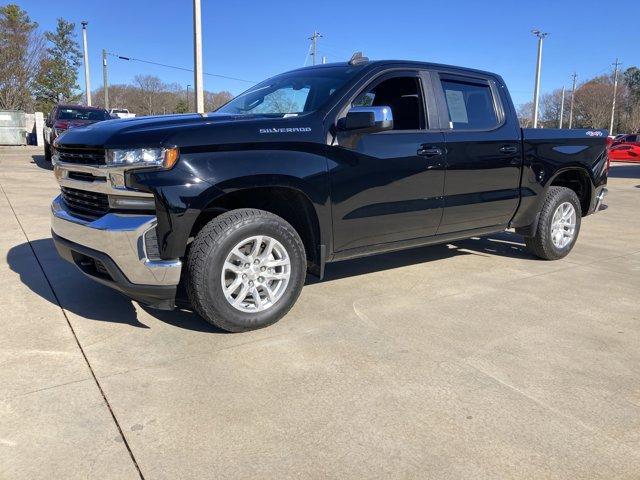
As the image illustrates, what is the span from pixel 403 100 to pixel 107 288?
120 inches

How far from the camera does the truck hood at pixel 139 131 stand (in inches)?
131

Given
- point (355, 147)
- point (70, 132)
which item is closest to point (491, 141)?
point (355, 147)

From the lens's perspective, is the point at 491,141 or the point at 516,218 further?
the point at 516,218

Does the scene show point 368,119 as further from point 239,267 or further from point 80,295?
point 80,295

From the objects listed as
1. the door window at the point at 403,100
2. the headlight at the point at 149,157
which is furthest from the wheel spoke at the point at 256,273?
the door window at the point at 403,100

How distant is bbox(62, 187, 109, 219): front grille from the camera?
3.55m

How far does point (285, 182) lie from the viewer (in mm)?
3742

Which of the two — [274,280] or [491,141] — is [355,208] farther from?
[491,141]

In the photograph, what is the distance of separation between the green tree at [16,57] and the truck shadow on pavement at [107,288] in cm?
3836

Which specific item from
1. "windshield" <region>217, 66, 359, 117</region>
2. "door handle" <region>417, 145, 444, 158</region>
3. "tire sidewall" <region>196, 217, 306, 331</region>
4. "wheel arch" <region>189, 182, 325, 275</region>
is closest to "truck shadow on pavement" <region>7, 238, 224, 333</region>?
"tire sidewall" <region>196, 217, 306, 331</region>

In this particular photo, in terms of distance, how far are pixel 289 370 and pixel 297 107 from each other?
2164mm

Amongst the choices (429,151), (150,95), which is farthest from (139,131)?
(150,95)

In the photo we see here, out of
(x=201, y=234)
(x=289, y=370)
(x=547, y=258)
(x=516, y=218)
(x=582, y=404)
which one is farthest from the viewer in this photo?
(x=547, y=258)

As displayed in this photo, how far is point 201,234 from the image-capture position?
11.6 feet
